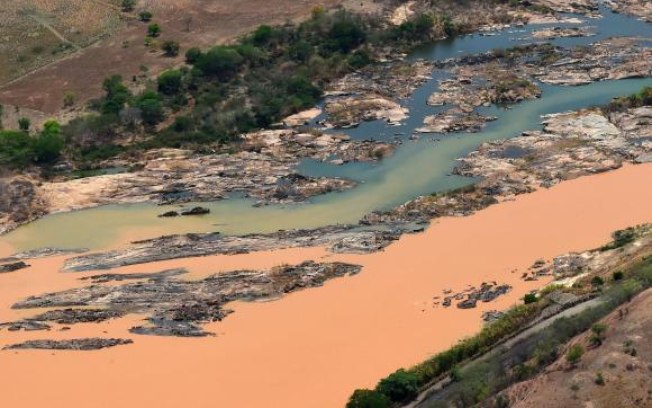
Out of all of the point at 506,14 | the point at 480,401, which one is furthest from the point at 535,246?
the point at 506,14

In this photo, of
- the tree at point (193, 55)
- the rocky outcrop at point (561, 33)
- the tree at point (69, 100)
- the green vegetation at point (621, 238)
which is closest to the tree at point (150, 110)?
the tree at point (69, 100)

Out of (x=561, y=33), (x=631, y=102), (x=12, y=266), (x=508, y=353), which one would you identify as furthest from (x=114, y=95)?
(x=508, y=353)

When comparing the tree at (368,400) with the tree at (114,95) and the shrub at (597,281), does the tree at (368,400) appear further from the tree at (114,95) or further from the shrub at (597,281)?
the tree at (114,95)

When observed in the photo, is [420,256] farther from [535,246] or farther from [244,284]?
[244,284]

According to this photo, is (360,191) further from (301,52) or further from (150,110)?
(301,52)

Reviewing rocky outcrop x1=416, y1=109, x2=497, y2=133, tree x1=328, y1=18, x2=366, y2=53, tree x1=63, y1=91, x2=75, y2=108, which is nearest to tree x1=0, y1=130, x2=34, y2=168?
tree x1=63, y1=91, x2=75, y2=108

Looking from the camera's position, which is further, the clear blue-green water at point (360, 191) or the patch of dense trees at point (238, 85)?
the patch of dense trees at point (238, 85)
